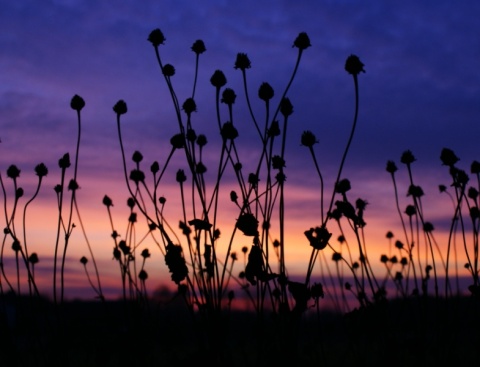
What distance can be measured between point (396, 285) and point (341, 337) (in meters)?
3.97

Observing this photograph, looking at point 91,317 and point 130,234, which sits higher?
point 130,234

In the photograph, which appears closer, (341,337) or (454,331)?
(454,331)

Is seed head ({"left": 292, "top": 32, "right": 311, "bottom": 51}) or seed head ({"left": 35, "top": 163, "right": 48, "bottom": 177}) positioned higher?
seed head ({"left": 292, "top": 32, "right": 311, "bottom": 51})

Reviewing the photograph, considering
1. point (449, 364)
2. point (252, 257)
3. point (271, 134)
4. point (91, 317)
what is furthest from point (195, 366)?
point (91, 317)

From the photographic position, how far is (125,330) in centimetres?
477

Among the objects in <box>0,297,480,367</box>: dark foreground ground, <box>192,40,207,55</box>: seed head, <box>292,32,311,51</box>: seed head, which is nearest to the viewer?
<box>0,297,480,367</box>: dark foreground ground

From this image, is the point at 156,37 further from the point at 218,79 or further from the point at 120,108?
the point at 120,108

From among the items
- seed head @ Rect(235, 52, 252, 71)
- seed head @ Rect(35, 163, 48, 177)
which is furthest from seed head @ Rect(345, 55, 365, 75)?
seed head @ Rect(35, 163, 48, 177)

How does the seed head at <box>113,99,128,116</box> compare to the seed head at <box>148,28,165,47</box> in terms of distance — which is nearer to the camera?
the seed head at <box>148,28,165,47</box>

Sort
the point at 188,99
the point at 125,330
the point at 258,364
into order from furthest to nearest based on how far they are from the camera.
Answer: the point at 125,330
the point at 188,99
the point at 258,364

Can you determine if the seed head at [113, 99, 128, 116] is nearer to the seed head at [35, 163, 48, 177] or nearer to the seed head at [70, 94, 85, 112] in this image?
the seed head at [70, 94, 85, 112]

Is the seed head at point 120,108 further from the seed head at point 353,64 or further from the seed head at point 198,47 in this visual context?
the seed head at point 353,64

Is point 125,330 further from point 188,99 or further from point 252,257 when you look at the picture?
point 252,257

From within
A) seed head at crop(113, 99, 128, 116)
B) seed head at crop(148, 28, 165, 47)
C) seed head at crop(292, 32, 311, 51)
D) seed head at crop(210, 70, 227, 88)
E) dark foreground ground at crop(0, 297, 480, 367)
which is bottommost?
dark foreground ground at crop(0, 297, 480, 367)
